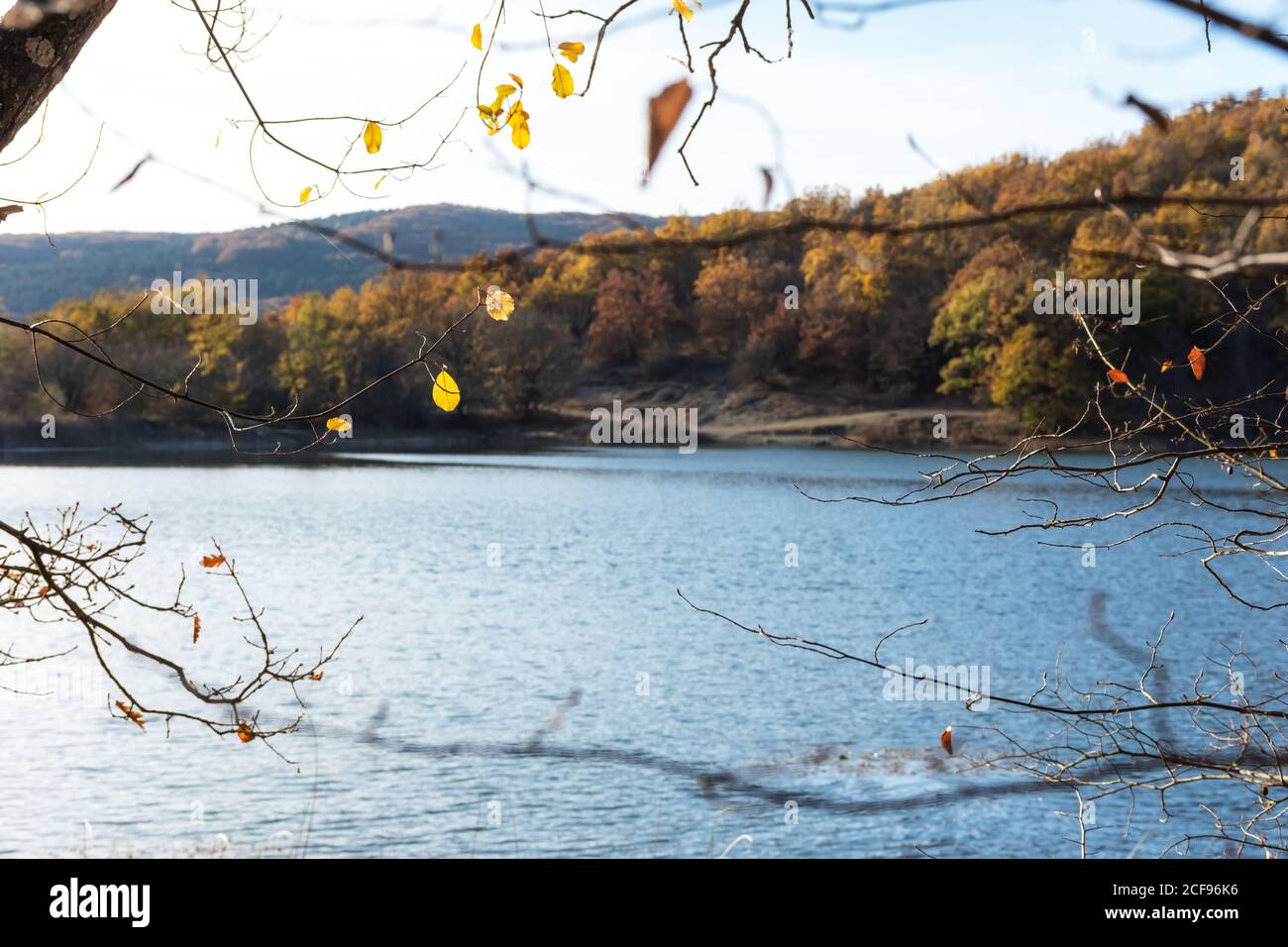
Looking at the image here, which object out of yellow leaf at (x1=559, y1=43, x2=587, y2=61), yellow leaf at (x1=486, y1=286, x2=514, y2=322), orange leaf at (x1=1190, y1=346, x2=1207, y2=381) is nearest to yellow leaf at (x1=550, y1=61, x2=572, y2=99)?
yellow leaf at (x1=559, y1=43, x2=587, y2=61)

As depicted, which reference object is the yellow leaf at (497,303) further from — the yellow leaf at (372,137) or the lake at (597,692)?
the lake at (597,692)

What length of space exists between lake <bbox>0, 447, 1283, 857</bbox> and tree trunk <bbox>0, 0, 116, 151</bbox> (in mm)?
6608

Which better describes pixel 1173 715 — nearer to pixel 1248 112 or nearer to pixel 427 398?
pixel 427 398

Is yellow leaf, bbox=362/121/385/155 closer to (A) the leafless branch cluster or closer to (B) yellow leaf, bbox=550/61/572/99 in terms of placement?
(B) yellow leaf, bbox=550/61/572/99

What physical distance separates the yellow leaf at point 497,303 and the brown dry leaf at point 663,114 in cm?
90

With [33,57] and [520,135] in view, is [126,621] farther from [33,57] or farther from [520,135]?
[520,135]

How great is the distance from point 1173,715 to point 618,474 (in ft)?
108

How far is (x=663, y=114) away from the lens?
100cm

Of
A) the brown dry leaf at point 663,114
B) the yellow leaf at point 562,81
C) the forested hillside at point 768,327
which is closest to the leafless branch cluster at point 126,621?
the yellow leaf at point 562,81

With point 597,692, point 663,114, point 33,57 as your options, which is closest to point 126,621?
point 597,692

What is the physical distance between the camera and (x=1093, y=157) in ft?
209

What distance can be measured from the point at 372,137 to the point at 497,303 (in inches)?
14.8

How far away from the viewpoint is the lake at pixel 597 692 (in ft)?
31.2
